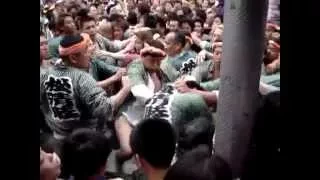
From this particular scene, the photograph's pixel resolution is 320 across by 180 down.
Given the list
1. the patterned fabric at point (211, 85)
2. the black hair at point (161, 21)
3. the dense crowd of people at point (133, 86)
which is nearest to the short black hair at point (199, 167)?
the dense crowd of people at point (133, 86)

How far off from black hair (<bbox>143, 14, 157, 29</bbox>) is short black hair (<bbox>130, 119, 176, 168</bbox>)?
482 mm

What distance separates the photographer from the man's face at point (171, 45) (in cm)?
304

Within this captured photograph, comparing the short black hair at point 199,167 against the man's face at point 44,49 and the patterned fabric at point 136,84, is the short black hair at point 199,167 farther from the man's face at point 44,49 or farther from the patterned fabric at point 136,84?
the man's face at point 44,49

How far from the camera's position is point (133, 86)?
9.84ft

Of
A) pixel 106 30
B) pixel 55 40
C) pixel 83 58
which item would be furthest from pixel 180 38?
pixel 55 40

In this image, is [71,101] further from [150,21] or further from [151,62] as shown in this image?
[150,21]

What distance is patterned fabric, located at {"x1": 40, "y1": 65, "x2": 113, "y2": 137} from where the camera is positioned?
296 cm

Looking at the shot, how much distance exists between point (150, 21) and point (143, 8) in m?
0.07
